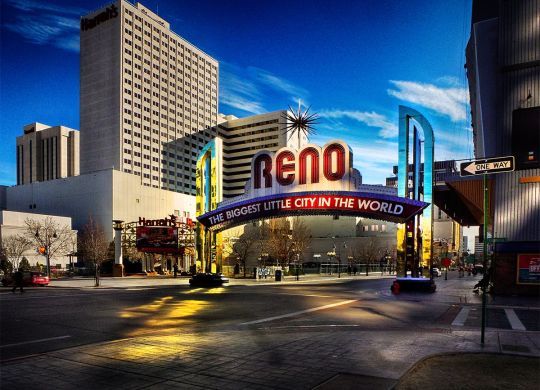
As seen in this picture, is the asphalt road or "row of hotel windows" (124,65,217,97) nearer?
the asphalt road

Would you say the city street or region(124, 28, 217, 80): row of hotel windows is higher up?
region(124, 28, 217, 80): row of hotel windows

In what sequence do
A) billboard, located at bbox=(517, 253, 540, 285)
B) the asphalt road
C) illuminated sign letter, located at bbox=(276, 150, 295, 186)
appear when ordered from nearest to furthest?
the asphalt road
billboard, located at bbox=(517, 253, 540, 285)
illuminated sign letter, located at bbox=(276, 150, 295, 186)

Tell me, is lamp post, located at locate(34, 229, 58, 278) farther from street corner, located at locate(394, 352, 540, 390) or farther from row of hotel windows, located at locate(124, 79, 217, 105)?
row of hotel windows, located at locate(124, 79, 217, 105)

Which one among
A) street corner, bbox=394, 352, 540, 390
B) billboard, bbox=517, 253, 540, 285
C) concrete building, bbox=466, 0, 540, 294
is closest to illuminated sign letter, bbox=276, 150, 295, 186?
concrete building, bbox=466, 0, 540, 294

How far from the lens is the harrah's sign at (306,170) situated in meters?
26.6

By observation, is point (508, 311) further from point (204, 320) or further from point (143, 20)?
point (143, 20)

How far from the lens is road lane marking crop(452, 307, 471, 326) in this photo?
1359 cm

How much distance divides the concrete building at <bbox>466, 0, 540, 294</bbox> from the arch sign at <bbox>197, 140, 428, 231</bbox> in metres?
4.95

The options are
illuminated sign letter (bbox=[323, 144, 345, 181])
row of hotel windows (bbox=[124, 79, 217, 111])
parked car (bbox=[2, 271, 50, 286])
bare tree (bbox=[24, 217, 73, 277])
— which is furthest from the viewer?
row of hotel windows (bbox=[124, 79, 217, 111])

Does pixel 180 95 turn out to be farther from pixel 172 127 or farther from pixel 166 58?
pixel 172 127

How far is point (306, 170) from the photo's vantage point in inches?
1096

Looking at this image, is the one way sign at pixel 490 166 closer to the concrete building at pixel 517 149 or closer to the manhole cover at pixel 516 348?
the manhole cover at pixel 516 348

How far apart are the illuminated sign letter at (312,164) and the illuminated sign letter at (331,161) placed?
0.61m

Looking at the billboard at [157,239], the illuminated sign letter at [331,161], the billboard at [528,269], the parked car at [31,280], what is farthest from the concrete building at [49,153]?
the billboard at [528,269]
